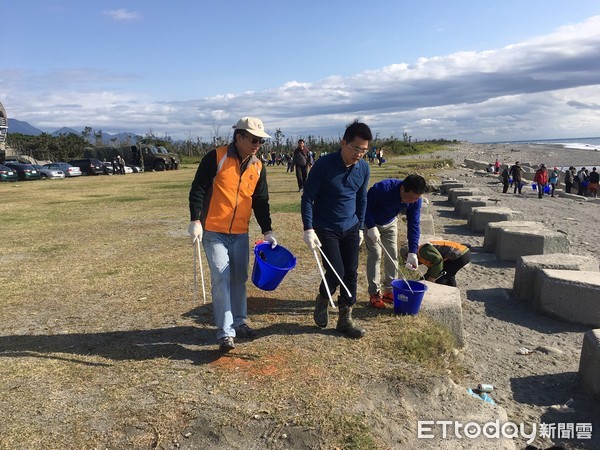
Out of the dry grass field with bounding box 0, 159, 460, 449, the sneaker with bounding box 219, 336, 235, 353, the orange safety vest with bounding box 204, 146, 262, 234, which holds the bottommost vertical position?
the dry grass field with bounding box 0, 159, 460, 449

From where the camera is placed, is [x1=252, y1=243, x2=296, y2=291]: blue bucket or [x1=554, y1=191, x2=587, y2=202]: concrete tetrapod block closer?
[x1=252, y1=243, x2=296, y2=291]: blue bucket

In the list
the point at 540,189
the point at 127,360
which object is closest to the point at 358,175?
the point at 127,360

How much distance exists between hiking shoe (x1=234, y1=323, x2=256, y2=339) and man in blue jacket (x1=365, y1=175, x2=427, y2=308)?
1419 millimetres

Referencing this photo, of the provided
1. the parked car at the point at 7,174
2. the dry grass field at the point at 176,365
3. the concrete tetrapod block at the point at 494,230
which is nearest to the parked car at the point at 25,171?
the parked car at the point at 7,174

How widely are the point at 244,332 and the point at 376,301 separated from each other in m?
1.50

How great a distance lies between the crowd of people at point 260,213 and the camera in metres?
3.76

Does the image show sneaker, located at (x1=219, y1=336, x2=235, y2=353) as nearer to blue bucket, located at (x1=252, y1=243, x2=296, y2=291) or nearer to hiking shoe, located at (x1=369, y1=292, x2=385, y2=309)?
blue bucket, located at (x1=252, y1=243, x2=296, y2=291)

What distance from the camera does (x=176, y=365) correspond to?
12.5 ft

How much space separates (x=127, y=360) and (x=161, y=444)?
1226 mm

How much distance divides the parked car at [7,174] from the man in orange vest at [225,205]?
3084cm

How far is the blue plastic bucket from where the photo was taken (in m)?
4.59

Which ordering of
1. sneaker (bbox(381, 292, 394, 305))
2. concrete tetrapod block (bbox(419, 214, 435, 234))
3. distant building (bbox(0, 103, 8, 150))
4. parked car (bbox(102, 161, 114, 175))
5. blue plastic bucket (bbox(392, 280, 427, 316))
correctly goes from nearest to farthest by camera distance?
blue plastic bucket (bbox(392, 280, 427, 316)), sneaker (bbox(381, 292, 394, 305)), concrete tetrapod block (bbox(419, 214, 435, 234)), parked car (bbox(102, 161, 114, 175)), distant building (bbox(0, 103, 8, 150))
